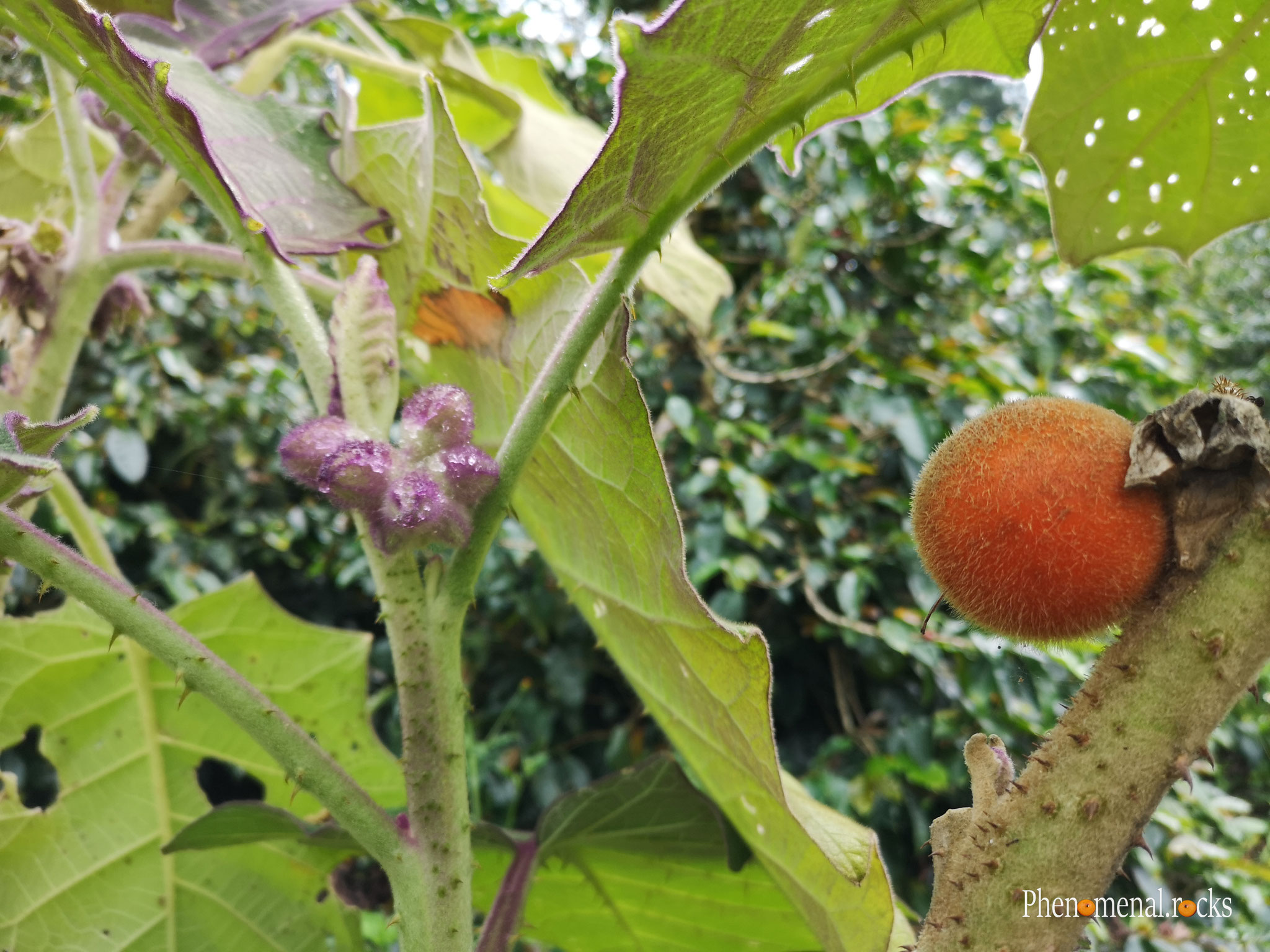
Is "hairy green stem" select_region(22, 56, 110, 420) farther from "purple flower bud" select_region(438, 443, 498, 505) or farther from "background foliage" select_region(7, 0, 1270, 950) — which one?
"background foliage" select_region(7, 0, 1270, 950)

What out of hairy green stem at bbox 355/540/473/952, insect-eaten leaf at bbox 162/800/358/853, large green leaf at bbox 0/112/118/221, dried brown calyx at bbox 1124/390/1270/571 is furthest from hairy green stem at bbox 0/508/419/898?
large green leaf at bbox 0/112/118/221

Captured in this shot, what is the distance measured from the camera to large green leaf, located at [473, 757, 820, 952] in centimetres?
59

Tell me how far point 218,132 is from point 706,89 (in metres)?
0.33

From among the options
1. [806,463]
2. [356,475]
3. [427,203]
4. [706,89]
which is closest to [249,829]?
[356,475]

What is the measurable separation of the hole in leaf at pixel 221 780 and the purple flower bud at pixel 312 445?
0.96 ft

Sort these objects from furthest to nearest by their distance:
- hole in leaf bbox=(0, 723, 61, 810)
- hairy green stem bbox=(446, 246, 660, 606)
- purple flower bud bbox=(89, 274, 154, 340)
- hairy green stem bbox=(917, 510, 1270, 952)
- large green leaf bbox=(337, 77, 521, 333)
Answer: hole in leaf bbox=(0, 723, 61, 810), purple flower bud bbox=(89, 274, 154, 340), large green leaf bbox=(337, 77, 521, 333), hairy green stem bbox=(446, 246, 660, 606), hairy green stem bbox=(917, 510, 1270, 952)

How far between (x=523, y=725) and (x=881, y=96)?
60.8 inches

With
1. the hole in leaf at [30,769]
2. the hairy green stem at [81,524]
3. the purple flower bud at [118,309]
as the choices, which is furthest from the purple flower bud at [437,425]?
the hole in leaf at [30,769]

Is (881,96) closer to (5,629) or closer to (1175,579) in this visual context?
(1175,579)

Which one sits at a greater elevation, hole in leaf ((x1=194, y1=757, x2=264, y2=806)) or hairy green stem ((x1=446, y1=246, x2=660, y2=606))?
hairy green stem ((x1=446, y1=246, x2=660, y2=606))

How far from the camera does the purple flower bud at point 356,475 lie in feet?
1.40

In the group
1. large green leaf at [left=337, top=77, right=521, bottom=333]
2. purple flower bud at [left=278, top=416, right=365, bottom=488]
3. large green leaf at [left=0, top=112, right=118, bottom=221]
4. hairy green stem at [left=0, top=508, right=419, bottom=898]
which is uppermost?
large green leaf at [left=337, top=77, right=521, bottom=333]

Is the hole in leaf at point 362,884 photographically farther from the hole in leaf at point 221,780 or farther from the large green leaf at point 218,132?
the large green leaf at point 218,132

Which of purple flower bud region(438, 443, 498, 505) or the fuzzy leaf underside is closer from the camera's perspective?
purple flower bud region(438, 443, 498, 505)
